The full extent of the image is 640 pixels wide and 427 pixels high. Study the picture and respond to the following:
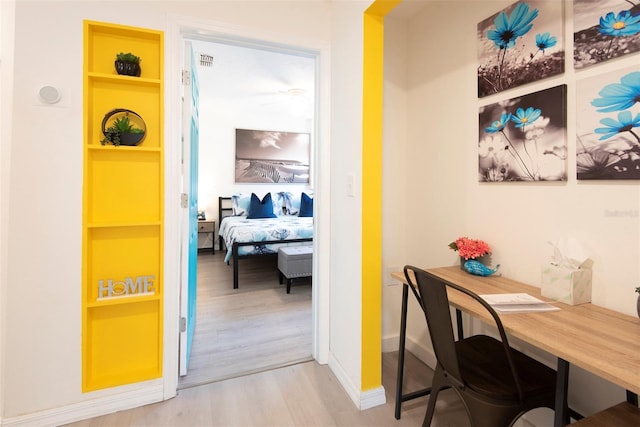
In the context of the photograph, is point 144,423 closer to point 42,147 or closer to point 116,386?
point 116,386

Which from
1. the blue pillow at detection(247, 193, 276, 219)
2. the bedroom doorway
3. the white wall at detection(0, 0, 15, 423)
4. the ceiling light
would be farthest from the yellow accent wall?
the blue pillow at detection(247, 193, 276, 219)

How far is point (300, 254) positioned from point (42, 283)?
2.30 m

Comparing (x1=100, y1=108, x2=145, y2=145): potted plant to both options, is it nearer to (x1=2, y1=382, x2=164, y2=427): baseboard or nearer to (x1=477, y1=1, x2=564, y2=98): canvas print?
(x1=2, y1=382, x2=164, y2=427): baseboard

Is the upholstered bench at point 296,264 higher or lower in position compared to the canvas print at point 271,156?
lower

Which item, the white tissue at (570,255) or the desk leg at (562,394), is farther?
the white tissue at (570,255)

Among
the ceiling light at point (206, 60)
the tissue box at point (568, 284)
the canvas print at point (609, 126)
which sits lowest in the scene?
the tissue box at point (568, 284)

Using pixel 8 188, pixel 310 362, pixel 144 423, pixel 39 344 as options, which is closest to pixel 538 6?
pixel 310 362

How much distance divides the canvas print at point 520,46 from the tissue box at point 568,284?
840mm

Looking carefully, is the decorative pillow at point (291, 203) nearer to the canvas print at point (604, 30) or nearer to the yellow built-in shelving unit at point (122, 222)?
the yellow built-in shelving unit at point (122, 222)

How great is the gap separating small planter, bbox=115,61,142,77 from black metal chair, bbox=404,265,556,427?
1720 millimetres

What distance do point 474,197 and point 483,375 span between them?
96 centimetres

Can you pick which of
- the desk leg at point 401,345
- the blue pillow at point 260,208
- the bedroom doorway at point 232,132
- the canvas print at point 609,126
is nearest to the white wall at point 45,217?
the bedroom doorway at point 232,132

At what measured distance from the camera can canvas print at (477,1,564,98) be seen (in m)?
1.33

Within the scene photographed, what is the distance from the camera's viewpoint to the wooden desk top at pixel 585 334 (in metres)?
0.75
